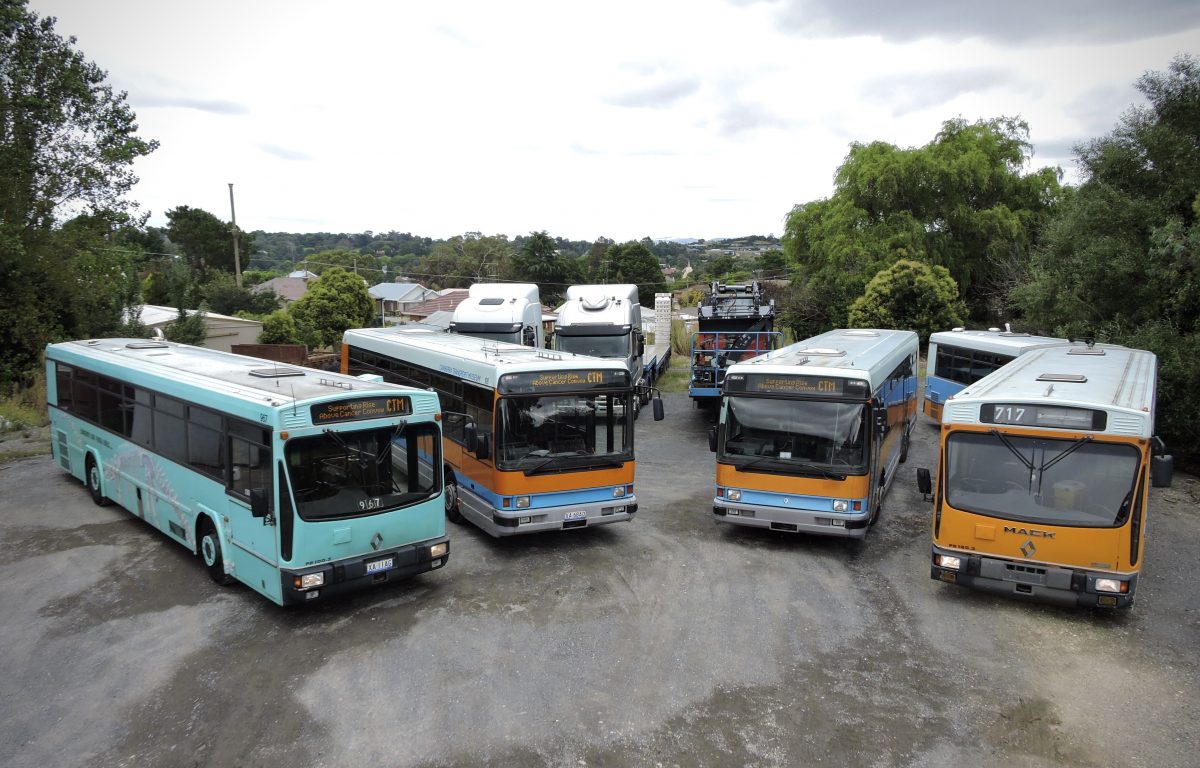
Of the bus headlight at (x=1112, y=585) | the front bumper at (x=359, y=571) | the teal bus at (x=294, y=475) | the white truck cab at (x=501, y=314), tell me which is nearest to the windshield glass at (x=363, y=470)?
the teal bus at (x=294, y=475)

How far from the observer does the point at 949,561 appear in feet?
30.1

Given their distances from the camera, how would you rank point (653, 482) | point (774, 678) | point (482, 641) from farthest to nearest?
point (653, 482) < point (482, 641) < point (774, 678)

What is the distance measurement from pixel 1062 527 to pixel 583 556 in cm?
610

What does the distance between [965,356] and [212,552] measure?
18382 millimetres

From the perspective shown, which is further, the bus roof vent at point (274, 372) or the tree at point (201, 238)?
the tree at point (201, 238)

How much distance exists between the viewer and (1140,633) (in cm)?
880

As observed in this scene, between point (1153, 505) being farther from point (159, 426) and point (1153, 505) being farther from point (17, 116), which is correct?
point (17, 116)

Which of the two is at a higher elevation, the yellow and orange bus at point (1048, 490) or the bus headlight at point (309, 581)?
the yellow and orange bus at point (1048, 490)

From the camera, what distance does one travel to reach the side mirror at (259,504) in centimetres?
805

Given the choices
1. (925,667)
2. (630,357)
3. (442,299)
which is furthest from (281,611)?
(442,299)

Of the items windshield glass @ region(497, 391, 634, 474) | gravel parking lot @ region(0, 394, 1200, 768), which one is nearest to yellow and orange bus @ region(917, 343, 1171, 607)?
gravel parking lot @ region(0, 394, 1200, 768)

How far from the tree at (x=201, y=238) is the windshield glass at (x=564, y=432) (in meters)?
69.4

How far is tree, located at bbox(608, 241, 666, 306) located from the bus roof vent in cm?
6505

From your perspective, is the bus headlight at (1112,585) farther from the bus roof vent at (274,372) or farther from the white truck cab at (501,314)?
the white truck cab at (501,314)
